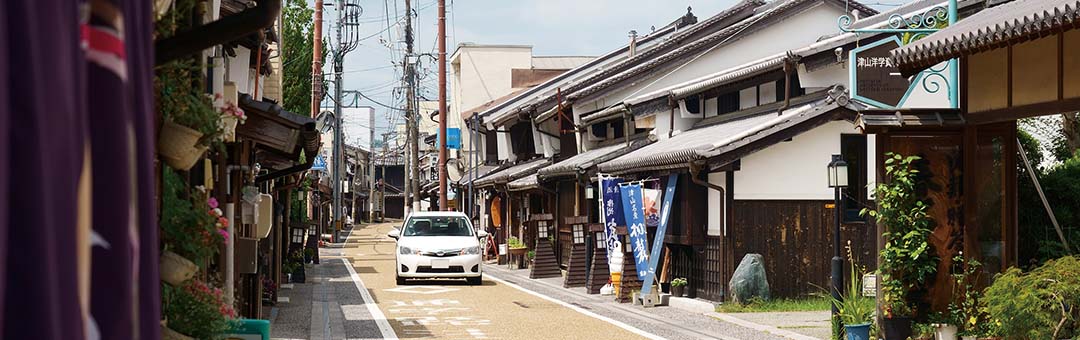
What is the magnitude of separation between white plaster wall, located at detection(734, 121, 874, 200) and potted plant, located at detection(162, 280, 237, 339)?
1456cm

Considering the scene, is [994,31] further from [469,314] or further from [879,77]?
[469,314]

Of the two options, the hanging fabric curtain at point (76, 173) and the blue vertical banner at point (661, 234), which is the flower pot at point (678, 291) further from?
the hanging fabric curtain at point (76, 173)

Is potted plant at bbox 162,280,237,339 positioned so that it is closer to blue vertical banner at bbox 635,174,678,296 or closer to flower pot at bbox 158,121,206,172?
flower pot at bbox 158,121,206,172

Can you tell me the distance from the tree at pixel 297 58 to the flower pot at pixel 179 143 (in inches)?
1203

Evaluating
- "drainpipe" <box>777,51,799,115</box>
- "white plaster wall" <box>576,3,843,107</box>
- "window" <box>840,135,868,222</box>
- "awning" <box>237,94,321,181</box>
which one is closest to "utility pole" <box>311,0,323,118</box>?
"white plaster wall" <box>576,3,843,107</box>

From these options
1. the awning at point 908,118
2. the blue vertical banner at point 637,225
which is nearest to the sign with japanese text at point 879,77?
the awning at point 908,118

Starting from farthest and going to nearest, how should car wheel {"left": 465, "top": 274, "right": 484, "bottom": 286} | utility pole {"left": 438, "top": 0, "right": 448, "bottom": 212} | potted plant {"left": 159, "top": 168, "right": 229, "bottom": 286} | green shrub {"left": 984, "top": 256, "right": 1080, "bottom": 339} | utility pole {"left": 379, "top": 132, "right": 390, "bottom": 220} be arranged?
utility pole {"left": 379, "top": 132, "right": 390, "bottom": 220}, utility pole {"left": 438, "top": 0, "right": 448, "bottom": 212}, car wheel {"left": 465, "top": 274, "right": 484, "bottom": 286}, green shrub {"left": 984, "top": 256, "right": 1080, "bottom": 339}, potted plant {"left": 159, "top": 168, "right": 229, "bottom": 286}

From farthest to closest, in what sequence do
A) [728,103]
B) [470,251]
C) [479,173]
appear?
1. [479,173]
2. [470,251]
3. [728,103]

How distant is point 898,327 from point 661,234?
29.2 ft

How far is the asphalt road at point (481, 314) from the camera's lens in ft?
54.4

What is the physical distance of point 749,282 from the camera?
64.7 ft

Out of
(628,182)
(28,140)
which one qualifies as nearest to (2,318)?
(28,140)

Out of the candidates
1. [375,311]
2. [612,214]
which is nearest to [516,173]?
[612,214]

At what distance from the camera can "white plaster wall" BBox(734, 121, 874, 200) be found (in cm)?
2059
